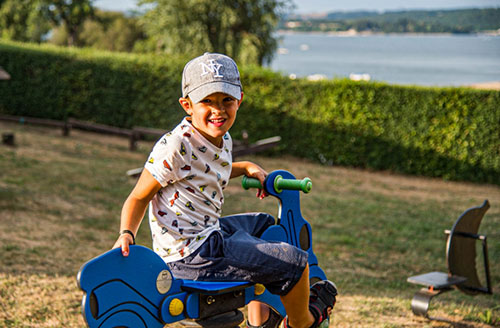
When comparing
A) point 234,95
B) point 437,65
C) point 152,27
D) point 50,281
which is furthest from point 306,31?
point 234,95

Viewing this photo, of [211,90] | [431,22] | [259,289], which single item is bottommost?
[259,289]

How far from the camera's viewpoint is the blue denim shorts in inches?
93.6

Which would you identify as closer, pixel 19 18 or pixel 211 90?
pixel 211 90

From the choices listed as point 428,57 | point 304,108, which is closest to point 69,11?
point 428,57

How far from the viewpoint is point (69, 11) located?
35000 mm

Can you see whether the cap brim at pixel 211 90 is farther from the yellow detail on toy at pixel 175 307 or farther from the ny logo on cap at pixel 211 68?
the yellow detail on toy at pixel 175 307

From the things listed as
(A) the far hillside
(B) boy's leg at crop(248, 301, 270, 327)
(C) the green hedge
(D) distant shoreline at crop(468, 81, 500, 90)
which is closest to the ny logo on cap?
(B) boy's leg at crop(248, 301, 270, 327)

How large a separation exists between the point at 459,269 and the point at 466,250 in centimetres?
17

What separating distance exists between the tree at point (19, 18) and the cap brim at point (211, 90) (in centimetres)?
3468

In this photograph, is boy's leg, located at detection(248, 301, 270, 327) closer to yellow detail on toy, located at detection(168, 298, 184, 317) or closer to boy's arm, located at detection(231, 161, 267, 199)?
boy's arm, located at detection(231, 161, 267, 199)

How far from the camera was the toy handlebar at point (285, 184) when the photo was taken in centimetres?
272

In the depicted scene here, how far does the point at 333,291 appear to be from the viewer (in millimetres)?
2826

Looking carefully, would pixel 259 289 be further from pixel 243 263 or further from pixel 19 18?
pixel 19 18

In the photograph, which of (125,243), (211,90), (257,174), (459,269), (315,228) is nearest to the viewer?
(125,243)
